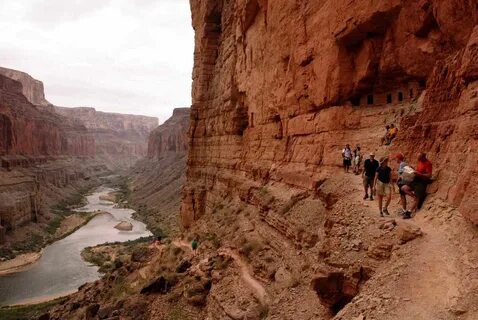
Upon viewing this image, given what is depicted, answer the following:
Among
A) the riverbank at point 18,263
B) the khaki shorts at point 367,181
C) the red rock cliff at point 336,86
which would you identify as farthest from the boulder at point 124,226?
the khaki shorts at point 367,181

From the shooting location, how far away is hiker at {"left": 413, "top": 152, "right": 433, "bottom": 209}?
789 centimetres

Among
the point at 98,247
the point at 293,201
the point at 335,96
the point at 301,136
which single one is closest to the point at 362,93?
the point at 335,96

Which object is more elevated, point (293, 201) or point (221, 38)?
point (221, 38)

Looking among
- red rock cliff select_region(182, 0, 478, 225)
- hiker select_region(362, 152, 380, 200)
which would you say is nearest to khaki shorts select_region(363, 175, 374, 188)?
hiker select_region(362, 152, 380, 200)

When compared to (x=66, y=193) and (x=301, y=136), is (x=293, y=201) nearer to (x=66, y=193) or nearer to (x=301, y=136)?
(x=301, y=136)

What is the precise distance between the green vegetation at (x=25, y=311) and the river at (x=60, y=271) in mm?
2376

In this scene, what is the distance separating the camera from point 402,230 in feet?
23.8

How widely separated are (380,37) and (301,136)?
5218 millimetres

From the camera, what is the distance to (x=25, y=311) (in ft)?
91.4

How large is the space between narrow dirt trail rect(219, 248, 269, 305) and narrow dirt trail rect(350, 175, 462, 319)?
6517 mm

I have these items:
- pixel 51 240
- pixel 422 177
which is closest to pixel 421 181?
pixel 422 177

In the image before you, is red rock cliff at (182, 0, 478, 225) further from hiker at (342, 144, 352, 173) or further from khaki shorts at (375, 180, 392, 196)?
khaki shorts at (375, 180, 392, 196)

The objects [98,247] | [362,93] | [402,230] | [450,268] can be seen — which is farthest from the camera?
[98,247]

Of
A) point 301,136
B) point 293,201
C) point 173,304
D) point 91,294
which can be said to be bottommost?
point 91,294
